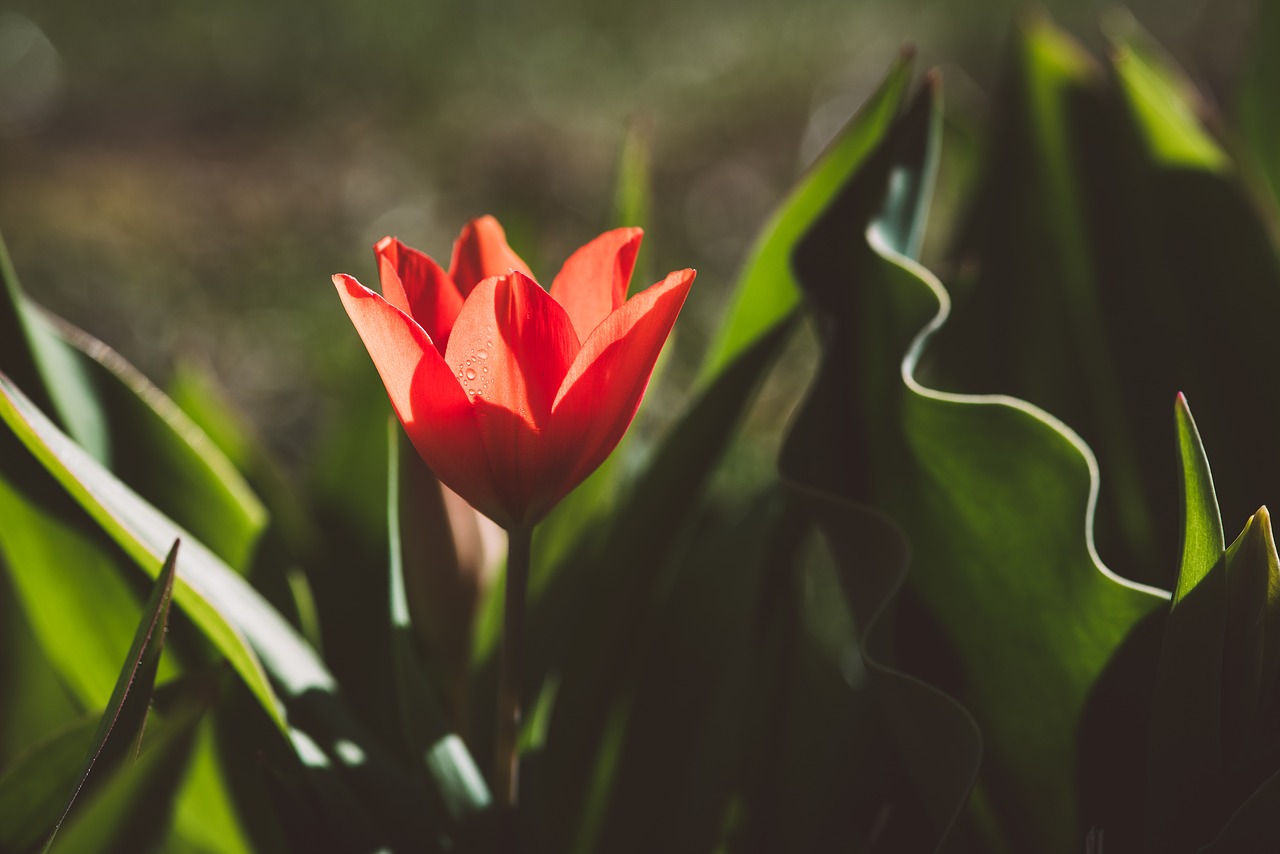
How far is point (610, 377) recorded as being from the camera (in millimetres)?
308

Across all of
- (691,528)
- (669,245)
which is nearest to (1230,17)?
(669,245)

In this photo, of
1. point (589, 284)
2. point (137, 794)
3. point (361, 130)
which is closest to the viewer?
point (137, 794)

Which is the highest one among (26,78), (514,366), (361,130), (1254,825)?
(26,78)

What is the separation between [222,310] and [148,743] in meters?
1.55

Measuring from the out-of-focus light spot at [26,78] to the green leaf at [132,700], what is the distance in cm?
231

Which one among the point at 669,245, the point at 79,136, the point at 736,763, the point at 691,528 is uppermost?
the point at 79,136

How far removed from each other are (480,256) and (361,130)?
221cm

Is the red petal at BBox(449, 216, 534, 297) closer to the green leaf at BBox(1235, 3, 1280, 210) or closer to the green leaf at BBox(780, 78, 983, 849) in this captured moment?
the green leaf at BBox(780, 78, 983, 849)

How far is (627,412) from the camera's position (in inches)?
12.5

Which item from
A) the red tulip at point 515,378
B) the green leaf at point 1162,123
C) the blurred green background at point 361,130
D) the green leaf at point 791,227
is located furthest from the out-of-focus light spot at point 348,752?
the blurred green background at point 361,130

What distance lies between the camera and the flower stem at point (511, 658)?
0.34 meters

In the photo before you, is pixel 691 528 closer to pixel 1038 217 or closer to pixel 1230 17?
pixel 1038 217

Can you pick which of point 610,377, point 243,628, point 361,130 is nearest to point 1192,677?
point 610,377

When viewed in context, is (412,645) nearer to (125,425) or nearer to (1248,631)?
(125,425)
